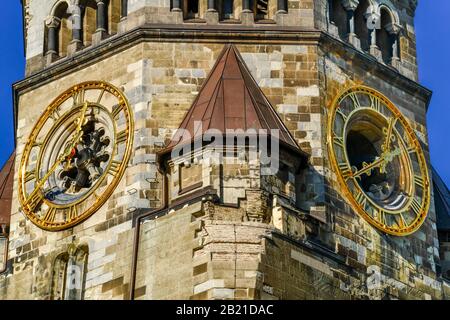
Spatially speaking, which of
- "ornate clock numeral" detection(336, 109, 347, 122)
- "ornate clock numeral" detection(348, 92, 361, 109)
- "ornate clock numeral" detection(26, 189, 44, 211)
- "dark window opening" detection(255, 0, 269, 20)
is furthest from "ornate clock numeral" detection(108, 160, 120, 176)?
"ornate clock numeral" detection(348, 92, 361, 109)

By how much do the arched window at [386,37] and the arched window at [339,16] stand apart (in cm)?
110

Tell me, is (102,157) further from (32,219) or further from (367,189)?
(367,189)

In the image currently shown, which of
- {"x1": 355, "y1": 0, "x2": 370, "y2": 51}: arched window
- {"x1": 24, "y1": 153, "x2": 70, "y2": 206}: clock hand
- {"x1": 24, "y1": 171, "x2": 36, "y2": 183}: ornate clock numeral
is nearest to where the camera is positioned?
{"x1": 24, "y1": 153, "x2": 70, "y2": 206}: clock hand

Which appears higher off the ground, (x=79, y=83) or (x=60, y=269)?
(x=79, y=83)

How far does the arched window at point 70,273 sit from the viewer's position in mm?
42531

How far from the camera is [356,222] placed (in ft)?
142

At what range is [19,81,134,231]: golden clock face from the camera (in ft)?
142

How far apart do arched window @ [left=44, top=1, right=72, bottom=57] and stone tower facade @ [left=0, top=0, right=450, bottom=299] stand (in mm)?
41

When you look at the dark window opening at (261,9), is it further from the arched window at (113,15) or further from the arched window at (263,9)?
the arched window at (113,15)

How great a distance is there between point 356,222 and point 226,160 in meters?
3.30

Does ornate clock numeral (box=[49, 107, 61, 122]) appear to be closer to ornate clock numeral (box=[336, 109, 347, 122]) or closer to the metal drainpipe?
the metal drainpipe

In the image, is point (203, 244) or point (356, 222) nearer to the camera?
point (203, 244)

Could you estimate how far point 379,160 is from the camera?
146 ft
